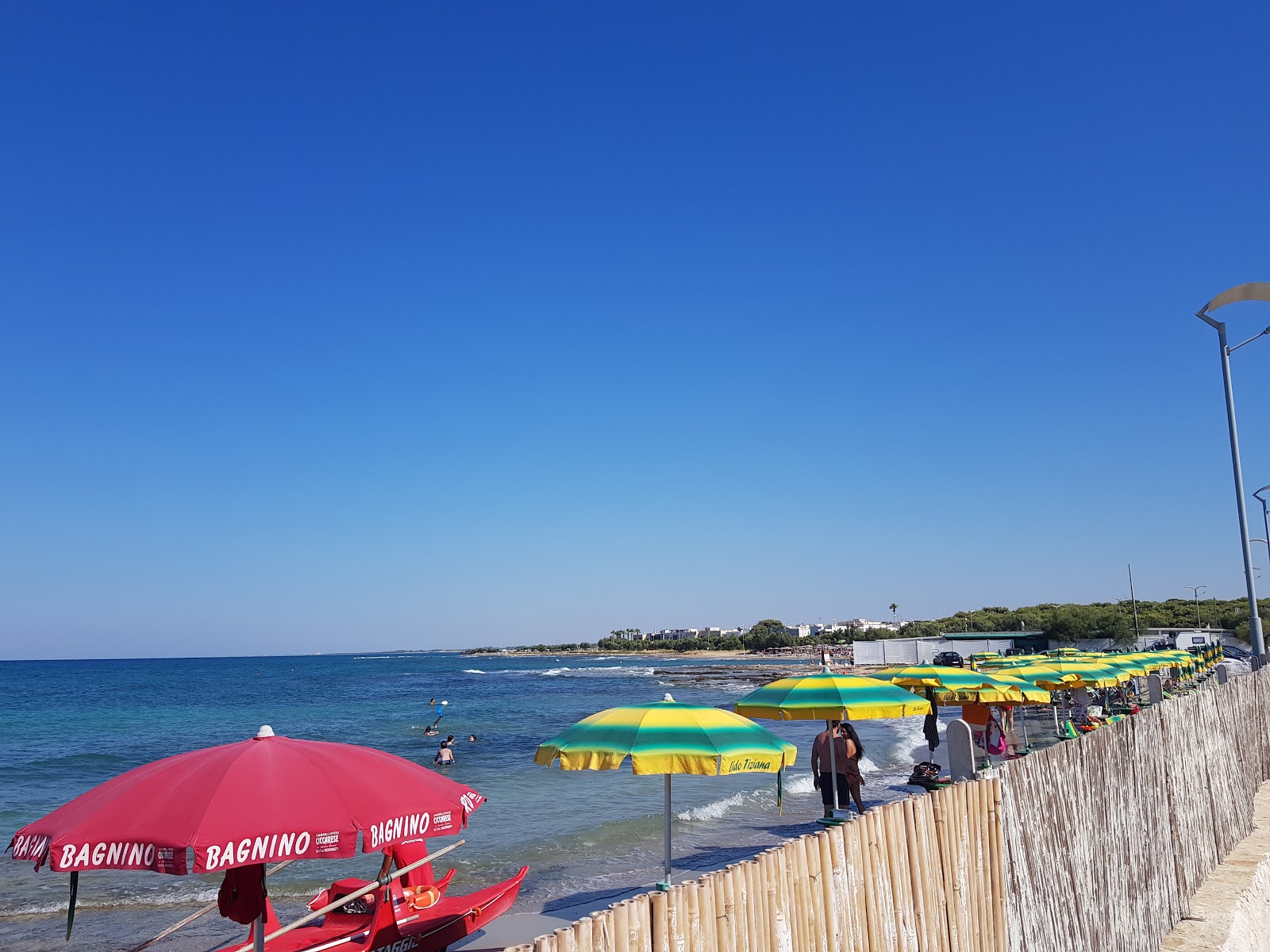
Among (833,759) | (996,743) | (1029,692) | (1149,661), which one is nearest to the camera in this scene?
(833,759)

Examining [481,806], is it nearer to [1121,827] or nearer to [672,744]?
[672,744]

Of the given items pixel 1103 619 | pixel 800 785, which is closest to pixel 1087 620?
pixel 1103 619

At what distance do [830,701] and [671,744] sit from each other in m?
3.74

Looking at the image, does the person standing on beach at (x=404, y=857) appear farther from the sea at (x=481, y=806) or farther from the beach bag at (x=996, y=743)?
the beach bag at (x=996, y=743)

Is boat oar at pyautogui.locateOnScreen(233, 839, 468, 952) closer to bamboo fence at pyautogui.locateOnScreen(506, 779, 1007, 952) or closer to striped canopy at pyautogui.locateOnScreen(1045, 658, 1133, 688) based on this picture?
bamboo fence at pyautogui.locateOnScreen(506, 779, 1007, 952)

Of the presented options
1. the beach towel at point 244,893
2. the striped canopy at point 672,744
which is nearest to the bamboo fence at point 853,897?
the striped canopy at point 672,744

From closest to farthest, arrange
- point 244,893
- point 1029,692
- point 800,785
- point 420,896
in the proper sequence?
point 244,893 < point 420,896 < point 1029,692 < point 800,785

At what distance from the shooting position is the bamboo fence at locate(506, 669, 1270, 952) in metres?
3.05

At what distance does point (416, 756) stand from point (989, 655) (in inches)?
798

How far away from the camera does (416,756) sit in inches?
1238

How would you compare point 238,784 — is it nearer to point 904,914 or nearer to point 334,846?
point 334,846

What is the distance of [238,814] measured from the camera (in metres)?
3.70

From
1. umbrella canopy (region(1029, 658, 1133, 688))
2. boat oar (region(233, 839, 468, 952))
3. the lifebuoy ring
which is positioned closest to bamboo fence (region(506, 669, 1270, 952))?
boat oar (region(233, 839, 468, 952))

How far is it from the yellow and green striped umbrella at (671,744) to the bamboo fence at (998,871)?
2.11 metres
